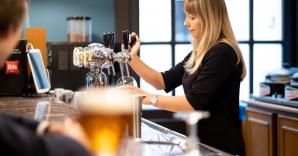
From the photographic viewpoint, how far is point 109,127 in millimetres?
701

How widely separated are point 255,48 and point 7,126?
4.11m

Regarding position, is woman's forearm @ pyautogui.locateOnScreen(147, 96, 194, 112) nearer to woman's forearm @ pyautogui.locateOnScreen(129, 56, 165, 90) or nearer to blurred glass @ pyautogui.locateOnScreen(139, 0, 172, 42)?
woman's forearm @ pyautogui.locateOnScreen(129, 56, 165, 90)

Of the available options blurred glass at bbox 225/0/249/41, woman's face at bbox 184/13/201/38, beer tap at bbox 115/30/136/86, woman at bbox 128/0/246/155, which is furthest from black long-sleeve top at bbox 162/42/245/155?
blurred glass at bbox 225/0/249/41

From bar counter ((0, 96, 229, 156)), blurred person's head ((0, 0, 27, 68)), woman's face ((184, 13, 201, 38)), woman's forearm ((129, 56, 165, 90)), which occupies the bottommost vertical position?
bar counter ((0, 96, 229, 156))

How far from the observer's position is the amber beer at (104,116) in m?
0.68

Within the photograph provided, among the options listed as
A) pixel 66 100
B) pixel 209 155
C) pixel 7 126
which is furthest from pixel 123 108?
pixel 66 100

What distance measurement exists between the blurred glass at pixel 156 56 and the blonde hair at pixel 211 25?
91.5 inches

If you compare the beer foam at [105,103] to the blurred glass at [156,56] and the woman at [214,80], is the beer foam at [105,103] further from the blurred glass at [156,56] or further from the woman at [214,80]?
the blurred glass at [156,56]

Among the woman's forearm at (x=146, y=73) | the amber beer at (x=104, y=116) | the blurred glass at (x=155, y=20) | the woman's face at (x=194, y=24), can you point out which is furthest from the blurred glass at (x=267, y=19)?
the amber beer at (x=104, y=116)

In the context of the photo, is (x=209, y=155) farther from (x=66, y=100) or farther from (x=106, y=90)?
(x=66, y=100)

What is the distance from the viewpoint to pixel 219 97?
2.12m

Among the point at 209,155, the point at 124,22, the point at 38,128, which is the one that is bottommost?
the point at 209,155

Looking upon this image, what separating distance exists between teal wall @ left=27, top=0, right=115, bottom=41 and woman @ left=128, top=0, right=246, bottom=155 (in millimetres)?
2422

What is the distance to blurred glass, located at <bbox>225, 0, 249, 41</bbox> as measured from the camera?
4.54 meters
